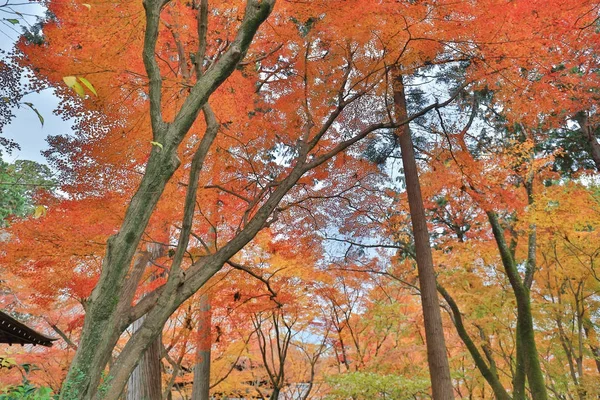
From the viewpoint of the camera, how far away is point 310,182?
841cm

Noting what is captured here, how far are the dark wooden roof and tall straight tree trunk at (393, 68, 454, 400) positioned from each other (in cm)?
655

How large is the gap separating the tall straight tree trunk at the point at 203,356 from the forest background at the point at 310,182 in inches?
2.1

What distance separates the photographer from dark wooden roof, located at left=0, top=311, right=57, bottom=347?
21.7ft

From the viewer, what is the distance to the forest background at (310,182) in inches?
204

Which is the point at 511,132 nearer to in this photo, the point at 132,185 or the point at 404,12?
the point at 404,12

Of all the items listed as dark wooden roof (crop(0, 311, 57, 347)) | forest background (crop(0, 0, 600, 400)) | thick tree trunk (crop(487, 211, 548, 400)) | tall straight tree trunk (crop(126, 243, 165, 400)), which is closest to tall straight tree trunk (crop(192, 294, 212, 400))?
forest background (crop(0, 0, 600, 400))

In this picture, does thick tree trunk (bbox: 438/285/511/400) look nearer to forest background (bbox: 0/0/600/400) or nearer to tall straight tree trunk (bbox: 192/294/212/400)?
forest background (bbox: 0/0/600/400)

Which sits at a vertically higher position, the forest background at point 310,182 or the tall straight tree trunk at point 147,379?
the forest background at point 310,182

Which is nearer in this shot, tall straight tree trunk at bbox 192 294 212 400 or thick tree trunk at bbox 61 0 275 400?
thick tree trunk at bbox 61 0 275 400

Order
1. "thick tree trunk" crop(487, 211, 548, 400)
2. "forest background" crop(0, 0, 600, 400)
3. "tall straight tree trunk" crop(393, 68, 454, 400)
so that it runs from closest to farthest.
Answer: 1. "forest background" crop(0, 0, 600, 400)
2. "tall straight tree trunk" crop(393, 68, 454, 400)
3. "thick tree trunk" crop(487, 211, 548, 400)

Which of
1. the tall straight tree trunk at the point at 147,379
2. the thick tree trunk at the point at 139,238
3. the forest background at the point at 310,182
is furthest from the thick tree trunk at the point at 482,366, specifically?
the thick tree trunk at the point at 139,238

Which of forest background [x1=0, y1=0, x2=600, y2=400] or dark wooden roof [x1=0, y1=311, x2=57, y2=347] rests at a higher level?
forest background [x1=0, y1=0, x2=600, y2=400]

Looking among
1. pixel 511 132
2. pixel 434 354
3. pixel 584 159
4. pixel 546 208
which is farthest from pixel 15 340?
pixel 584 159

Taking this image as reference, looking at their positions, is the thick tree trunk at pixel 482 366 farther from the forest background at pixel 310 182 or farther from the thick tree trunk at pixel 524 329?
the thick tree trunk at pixel 524 329
